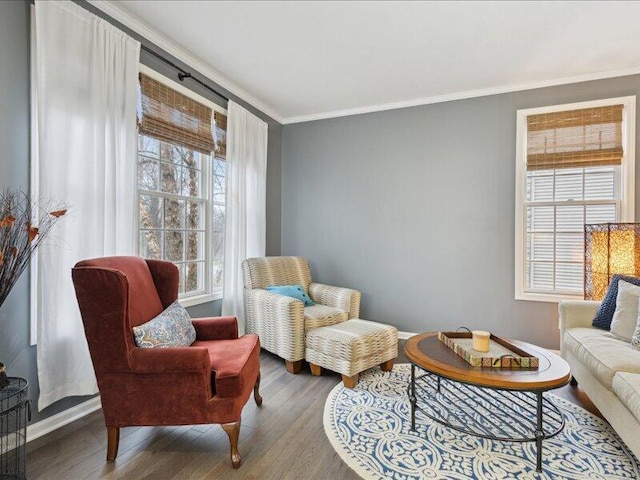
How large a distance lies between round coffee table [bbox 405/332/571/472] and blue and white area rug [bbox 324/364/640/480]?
7 centimetres

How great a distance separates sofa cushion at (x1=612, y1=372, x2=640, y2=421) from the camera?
5.18 ft

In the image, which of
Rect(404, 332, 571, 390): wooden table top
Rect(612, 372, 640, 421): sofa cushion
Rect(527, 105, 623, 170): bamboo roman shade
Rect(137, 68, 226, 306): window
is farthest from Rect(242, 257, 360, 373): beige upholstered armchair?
Rect(527, 105, 623, 170): bamboo roman shade

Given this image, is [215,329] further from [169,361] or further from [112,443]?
[112,443]

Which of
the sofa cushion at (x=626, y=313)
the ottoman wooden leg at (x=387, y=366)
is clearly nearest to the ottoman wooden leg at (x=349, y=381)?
the ottoman wooden leg at (x=387, y=366)

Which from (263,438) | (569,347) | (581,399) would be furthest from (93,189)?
(581,399)

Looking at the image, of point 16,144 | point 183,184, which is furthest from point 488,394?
point 16,144

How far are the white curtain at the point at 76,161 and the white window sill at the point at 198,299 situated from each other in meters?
0.77

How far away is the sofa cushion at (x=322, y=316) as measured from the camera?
9.41 ft

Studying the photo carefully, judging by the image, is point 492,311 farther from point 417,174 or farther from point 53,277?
point 53,277

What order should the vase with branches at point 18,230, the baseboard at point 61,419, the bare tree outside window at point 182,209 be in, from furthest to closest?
the bare tree outside window at point 182,209 < the baseboard at point 61,419 < the vase with branches at point 18,230

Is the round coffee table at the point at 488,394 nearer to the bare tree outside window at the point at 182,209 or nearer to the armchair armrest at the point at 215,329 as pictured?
the armchair armrest at the point at 215,329

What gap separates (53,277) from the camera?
190 centimetres

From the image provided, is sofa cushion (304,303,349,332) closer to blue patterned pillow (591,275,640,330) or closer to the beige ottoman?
the beige ottoman

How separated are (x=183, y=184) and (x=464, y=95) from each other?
2927 millimetres
